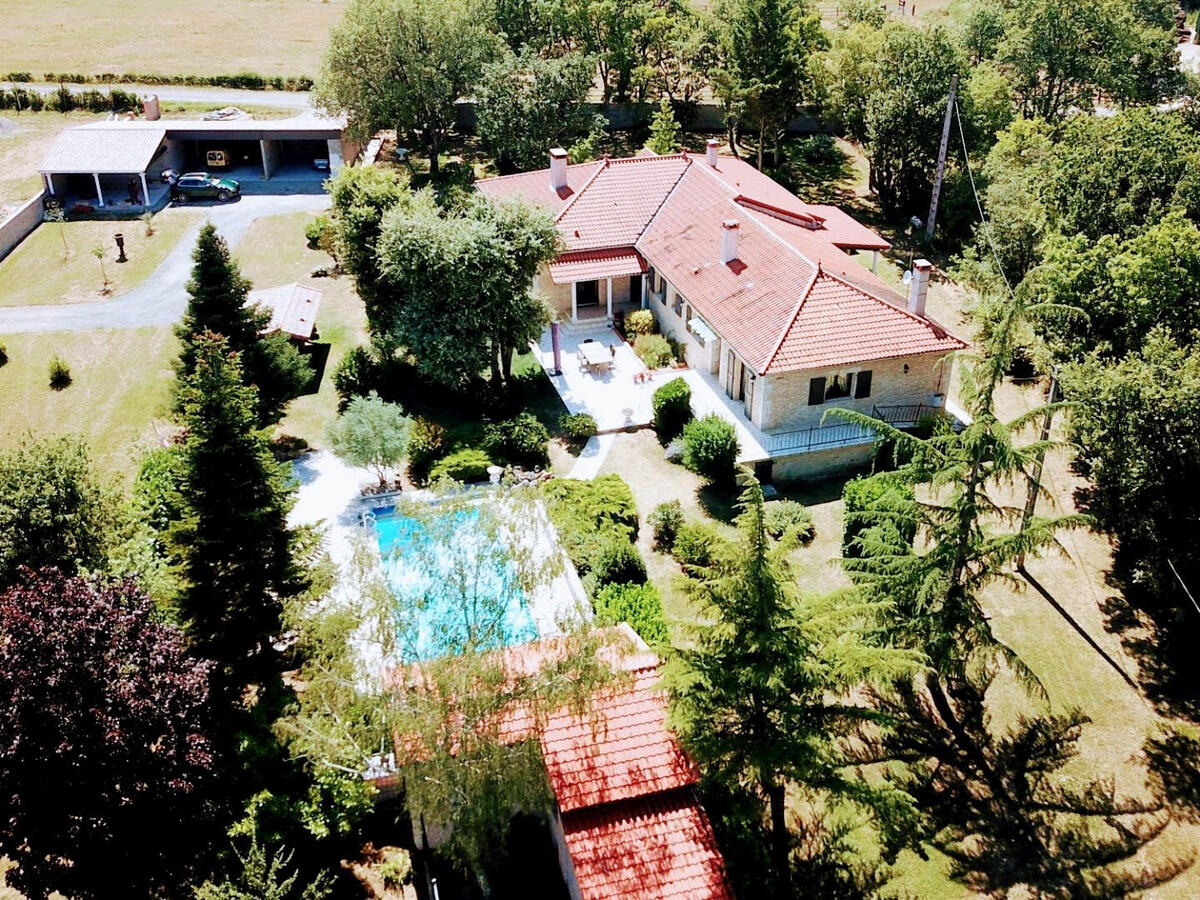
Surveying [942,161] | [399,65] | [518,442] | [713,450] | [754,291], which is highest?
[399,65]

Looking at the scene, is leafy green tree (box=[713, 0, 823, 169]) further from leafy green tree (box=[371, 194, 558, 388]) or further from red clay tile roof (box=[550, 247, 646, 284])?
leafy green tree (box=[371, 194, 558, 388])

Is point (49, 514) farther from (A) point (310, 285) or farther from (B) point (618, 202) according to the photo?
(B) point (618, 202)

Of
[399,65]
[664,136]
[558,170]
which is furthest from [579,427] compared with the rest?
[399,65]

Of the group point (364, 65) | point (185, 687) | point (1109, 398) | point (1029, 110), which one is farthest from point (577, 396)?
A: point (1029, 110)

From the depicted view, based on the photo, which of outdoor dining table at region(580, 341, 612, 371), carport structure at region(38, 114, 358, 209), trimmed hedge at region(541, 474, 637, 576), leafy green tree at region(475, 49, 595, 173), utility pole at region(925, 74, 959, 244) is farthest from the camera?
carport structure at region(38, 114, 358, 209)

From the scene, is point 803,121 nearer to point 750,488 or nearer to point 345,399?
point 345,399

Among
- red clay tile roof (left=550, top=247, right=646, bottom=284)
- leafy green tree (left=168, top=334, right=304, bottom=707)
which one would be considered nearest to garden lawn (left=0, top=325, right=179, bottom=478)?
leafy green tree (left=168, top=334, right=304, bottom=707)

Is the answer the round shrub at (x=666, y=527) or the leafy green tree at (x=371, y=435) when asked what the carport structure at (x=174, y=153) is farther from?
the round shrub at (x=666, y=527)
